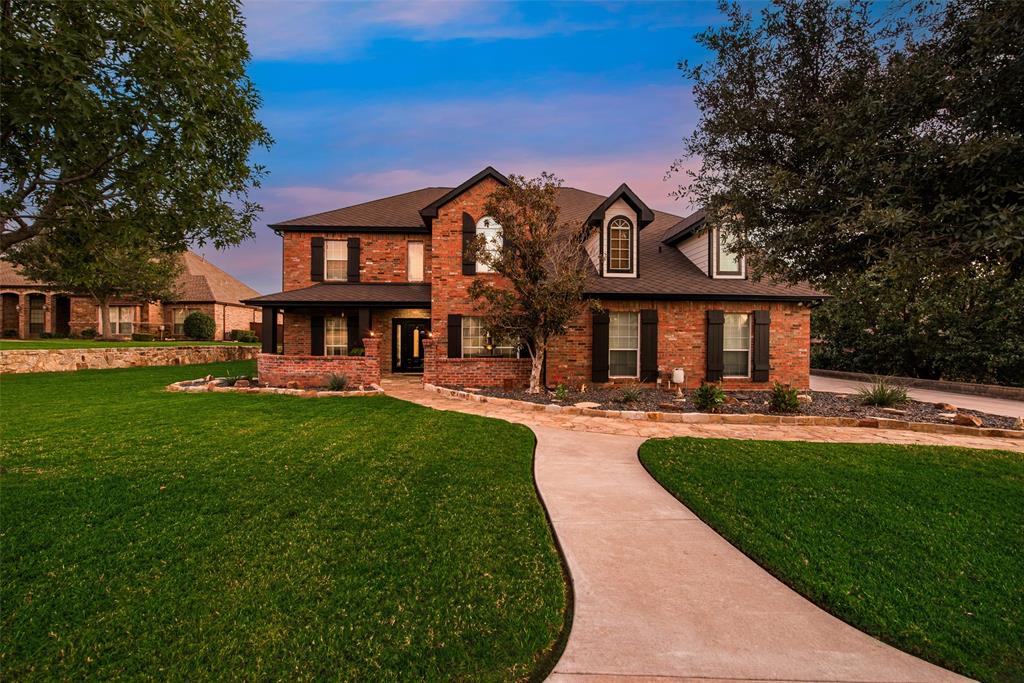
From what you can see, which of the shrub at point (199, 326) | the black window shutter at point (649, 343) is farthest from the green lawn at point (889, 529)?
the shrub at point (199, 326)

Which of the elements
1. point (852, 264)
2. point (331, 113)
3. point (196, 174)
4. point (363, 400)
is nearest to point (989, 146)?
point (852, 264)

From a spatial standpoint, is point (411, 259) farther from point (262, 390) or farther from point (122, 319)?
point (122, 319)

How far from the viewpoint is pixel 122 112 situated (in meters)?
4.74

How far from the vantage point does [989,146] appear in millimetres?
4293

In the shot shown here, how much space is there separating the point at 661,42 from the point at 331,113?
60.2 ft

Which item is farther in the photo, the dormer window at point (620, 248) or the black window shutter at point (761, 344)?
the dormer window at point (620, 248)

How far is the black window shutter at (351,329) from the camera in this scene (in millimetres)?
15727

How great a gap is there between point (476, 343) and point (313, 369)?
5085 millimetres

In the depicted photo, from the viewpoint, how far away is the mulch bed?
30.1 feet

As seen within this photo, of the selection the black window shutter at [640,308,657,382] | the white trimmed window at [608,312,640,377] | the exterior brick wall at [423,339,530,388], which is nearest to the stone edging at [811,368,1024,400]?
the black window shutter at [640,308,657,382]

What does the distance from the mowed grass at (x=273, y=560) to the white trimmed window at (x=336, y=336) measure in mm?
9581

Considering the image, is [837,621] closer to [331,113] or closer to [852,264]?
[852,264]

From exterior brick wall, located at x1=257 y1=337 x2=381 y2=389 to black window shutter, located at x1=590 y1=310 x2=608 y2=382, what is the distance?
6648 mm

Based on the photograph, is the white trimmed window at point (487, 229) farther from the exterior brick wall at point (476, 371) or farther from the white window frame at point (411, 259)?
the white window frame at point (411, 259)
